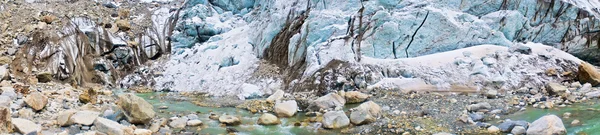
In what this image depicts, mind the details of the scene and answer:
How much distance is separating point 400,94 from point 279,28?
23.2ft

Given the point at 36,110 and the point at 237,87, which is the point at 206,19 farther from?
the point at 36,110

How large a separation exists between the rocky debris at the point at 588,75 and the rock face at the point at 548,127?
6.44 metres

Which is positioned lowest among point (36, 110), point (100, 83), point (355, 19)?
point (100, 83)

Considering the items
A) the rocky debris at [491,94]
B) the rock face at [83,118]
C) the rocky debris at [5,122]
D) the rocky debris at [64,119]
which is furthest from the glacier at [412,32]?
the rocky debris at [5,122]

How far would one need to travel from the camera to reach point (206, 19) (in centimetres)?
2392

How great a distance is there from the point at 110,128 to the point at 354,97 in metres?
7.02

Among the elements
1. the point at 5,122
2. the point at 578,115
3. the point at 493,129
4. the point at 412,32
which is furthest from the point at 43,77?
the point at 578,115

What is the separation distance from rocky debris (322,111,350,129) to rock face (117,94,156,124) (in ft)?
12.4

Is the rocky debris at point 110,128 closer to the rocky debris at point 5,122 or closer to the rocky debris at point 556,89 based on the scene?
the rocky debris at point 5,122

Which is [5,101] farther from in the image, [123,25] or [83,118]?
[123,25]

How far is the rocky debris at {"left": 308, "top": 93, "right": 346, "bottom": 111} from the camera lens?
40.3 feet

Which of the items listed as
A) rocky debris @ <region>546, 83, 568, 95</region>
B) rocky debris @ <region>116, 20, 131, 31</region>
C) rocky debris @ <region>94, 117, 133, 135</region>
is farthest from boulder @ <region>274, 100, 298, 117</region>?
rocky debris @ <region>116, 20, 131, 31</region>

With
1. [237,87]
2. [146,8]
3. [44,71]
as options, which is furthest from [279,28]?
[146,8]

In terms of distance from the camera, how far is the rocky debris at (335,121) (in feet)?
32.4
